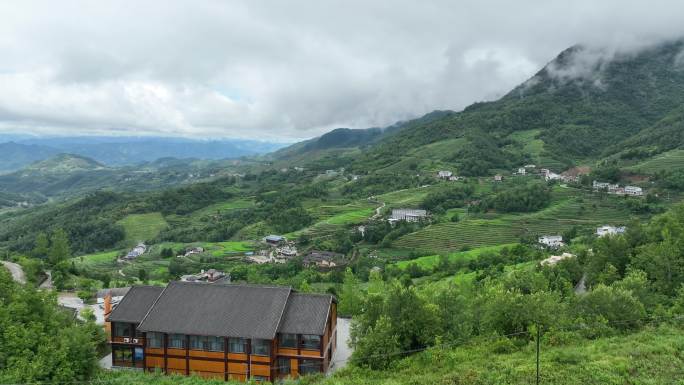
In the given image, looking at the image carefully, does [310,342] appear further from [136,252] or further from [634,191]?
[634,191]

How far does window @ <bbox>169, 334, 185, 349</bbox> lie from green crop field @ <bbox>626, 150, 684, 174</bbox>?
9349 cm

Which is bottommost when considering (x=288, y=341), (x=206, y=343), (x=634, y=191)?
(x=206, y=343)

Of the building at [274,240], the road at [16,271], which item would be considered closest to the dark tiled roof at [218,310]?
the road at [16,271]

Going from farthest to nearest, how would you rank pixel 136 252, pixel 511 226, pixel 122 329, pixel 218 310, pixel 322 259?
pixel 136 252 → pixel 511 226 → pixel 322 259 → pixel 122 329 → pixel 218 310

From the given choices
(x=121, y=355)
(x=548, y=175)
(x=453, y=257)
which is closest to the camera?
(x=121, y=355)

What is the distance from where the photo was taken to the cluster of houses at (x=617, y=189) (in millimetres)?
82219

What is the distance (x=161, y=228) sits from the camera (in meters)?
110

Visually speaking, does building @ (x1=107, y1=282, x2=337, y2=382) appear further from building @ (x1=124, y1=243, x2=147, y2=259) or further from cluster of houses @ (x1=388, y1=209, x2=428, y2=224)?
building @ (x1=124, y1=243, x2=147, y2=259)

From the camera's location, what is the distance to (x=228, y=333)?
2250 centimetres

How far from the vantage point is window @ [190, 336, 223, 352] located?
900 inches

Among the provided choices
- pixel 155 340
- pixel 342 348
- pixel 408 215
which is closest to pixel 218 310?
pixel 155 340

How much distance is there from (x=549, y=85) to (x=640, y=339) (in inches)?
7361

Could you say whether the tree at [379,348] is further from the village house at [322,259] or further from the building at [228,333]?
the village house at [322,259]

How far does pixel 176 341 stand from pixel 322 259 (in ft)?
160
